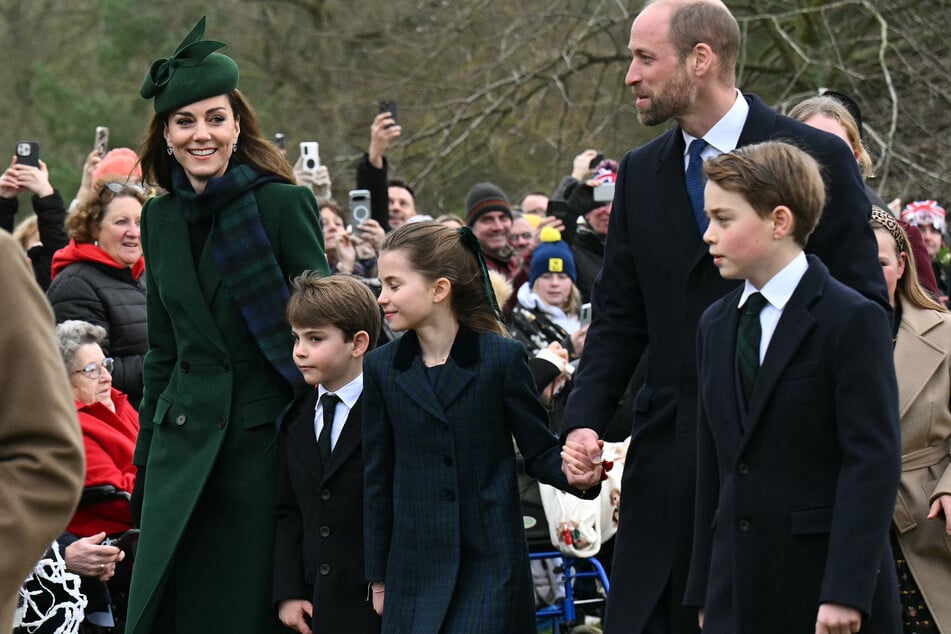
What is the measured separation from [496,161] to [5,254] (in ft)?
48.8

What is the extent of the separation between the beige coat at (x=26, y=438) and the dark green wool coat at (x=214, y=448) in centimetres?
217

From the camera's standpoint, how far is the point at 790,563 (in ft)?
12.1

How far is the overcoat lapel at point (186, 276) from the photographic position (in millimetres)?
4938

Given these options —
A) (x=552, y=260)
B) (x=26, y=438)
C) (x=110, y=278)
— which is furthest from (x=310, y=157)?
(x=26, y=438)

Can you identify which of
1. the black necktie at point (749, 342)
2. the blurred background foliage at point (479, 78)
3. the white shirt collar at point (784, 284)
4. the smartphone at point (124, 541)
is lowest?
the smartphone at point (124, 541)

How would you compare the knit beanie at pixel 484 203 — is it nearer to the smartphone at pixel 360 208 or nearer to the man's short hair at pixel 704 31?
the smartphone at pixel 360 208

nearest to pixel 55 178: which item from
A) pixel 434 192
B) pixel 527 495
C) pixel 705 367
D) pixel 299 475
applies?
pixel 434 192

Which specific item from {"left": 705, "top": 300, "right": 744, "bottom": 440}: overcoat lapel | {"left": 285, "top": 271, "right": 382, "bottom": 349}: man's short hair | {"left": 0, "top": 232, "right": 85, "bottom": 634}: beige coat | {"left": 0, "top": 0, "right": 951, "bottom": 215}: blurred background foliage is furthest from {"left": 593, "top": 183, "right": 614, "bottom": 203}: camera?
{"left": 0, "top": 232, "right": 85, "bottom": 634}: beige coat

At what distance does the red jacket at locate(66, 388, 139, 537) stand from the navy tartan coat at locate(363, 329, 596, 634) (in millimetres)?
1860

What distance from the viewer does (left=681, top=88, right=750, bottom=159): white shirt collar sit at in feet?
14.0

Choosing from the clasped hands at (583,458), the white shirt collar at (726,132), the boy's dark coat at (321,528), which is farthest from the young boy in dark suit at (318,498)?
the white shirt collar at (726,132)

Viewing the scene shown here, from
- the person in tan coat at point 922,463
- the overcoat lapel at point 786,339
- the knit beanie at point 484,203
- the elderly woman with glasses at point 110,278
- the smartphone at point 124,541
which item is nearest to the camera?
the overcoat lapel at point 786,339

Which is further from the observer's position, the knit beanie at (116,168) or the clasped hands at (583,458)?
the knit beanie at (116,168)

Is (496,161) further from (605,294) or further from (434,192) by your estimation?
(605,294)
